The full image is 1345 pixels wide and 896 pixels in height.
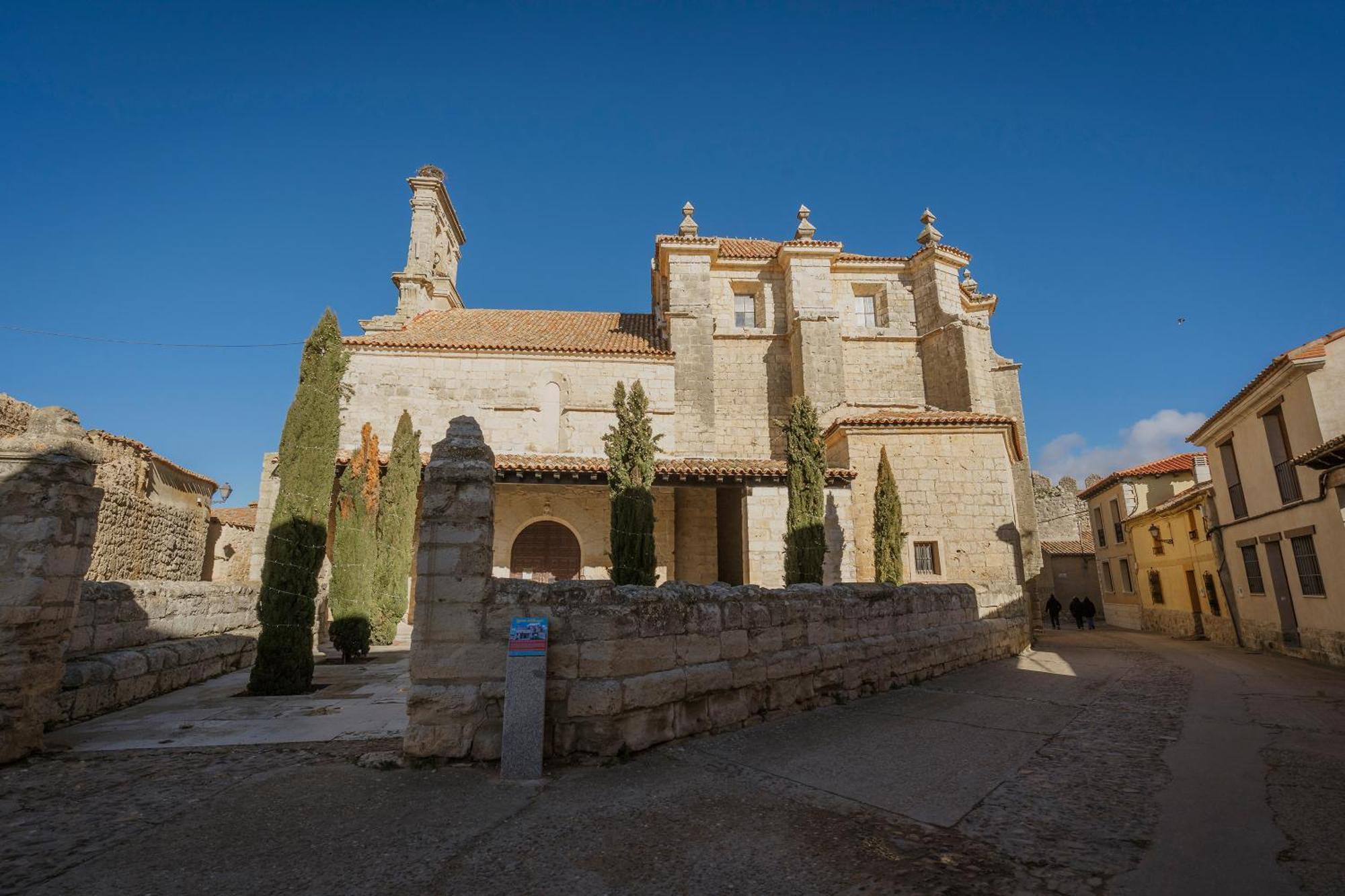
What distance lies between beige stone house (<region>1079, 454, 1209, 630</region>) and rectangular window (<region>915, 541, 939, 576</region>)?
13.1 meters

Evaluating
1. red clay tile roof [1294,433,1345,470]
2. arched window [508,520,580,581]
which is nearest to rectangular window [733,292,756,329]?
arched window [508,520,580,581]

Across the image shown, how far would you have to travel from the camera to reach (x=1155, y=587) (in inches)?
834

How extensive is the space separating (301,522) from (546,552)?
800 centimetres

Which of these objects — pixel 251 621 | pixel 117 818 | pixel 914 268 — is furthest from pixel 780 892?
pixel 914 268

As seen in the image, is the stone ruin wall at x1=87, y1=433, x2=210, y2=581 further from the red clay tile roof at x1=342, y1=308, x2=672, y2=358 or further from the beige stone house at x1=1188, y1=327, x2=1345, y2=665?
the beige stone house at x1=1188, y1=327, x2=1345, y2=665

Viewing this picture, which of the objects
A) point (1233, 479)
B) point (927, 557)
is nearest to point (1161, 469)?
point (1233, 479)

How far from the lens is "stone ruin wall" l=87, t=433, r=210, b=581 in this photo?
523 inches

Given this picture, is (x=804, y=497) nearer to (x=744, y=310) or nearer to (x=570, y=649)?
(x=570, y=649)

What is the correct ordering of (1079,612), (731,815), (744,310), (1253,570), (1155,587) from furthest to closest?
1. (1079,612)
2. (744,310)
3. (1155,587)
4. (1253,570)
5. (731,815)

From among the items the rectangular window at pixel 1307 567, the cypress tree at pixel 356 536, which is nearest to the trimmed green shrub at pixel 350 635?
the cypress tree at pixel 356 536

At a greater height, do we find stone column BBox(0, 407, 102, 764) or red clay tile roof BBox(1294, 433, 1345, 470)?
red clay tile roof BBox(1294, 433, 1345, 470)

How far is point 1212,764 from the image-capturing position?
4379 millimetres

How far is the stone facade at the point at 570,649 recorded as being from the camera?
13.6ft

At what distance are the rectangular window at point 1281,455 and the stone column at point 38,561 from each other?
58.2ft
